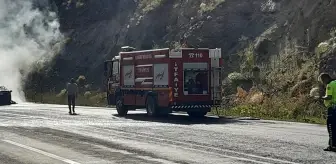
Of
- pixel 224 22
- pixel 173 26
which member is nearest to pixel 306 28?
pixel 224 22

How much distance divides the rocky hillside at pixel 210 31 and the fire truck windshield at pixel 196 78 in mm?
6393

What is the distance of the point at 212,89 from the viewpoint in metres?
25.7

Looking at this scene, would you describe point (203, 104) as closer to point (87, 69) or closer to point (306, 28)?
point (306, 28)

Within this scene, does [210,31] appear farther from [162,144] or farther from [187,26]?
[162,144]

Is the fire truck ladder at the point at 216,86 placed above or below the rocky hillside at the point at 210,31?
below

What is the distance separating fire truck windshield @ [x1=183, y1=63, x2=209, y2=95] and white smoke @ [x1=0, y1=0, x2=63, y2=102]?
1416 inches

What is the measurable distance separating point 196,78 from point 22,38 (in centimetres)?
4015

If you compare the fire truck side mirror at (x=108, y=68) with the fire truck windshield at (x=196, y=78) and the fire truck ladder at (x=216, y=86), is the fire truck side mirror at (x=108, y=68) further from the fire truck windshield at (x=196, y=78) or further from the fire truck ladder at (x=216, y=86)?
the fire truck ladder at (x=216, y=86)

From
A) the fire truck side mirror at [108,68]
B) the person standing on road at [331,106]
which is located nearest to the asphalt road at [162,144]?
the person standing on road at [331,106]

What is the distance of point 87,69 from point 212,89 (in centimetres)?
3163

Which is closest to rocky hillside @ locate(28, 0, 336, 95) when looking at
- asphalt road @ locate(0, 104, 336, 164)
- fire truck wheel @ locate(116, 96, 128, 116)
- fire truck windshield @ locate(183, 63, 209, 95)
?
fire truck windshield @ locate(183, 63, 209, 95)

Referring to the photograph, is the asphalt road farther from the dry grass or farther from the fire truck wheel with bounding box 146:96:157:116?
the dry grass

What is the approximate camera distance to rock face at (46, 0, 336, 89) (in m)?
34.7

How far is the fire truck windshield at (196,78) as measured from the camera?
25297 millimetres
